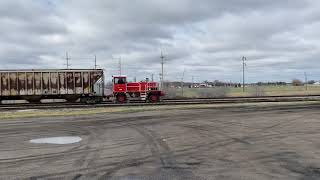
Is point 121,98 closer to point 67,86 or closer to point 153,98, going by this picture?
point 153,98

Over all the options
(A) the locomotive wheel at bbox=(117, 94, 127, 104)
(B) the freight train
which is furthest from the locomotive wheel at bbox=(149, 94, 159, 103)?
(A) the locomotive wheel at bbox=(117, 94, 127, 104)

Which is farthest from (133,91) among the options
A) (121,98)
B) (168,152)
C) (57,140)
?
(168,152)

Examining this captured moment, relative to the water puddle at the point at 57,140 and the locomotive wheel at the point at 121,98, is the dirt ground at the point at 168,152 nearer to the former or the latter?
the water puddle at the point at 57,140

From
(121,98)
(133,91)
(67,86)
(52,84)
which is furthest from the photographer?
(133,91)

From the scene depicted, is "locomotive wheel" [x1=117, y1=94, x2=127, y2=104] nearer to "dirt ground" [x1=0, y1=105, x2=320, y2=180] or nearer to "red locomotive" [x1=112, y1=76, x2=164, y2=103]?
"red locomotive" [x1=112, y1=76, x2=164, y2=103]

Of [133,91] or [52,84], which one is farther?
[133,91]

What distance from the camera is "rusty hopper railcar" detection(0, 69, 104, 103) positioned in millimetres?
37375

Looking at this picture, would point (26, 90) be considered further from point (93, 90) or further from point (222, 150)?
point (222, 150)

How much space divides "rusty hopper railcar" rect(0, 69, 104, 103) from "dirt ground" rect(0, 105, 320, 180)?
749 inches

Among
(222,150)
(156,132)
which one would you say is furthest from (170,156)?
(156,132)

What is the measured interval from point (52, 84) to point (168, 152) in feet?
92.4

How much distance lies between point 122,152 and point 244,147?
3385mm

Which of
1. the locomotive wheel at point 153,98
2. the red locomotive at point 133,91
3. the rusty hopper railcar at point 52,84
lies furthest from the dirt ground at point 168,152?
the red locomotive at point 133,91

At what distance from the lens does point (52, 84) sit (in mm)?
38000
